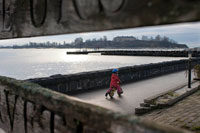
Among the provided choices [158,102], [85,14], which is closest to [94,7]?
[85,14]

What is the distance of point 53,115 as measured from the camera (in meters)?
1.33

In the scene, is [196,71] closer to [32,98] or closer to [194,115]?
[194,115]

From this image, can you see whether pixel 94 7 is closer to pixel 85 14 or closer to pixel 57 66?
pixel 85 14

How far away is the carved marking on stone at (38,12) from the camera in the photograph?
1353 mm

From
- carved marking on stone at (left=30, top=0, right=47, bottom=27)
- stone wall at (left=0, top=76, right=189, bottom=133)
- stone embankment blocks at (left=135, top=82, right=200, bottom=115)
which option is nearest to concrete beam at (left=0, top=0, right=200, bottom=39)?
→ carved marking on stone at (left=30, top=0, right=47, bottom=27)

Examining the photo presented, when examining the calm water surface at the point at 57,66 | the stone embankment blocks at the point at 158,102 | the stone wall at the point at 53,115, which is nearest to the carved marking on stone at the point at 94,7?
the stone wall at the point at 53,115

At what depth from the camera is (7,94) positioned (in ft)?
5.73

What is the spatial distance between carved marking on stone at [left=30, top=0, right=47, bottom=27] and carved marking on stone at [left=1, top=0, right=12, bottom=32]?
0.37 m

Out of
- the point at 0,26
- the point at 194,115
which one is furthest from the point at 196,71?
the point at 0,26

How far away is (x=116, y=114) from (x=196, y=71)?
1400cm

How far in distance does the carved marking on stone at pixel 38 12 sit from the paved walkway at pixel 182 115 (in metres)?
4.70

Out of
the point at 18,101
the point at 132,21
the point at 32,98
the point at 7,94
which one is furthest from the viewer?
the point at 7,94

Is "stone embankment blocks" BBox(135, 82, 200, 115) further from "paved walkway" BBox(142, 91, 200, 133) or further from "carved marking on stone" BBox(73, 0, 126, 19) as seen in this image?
"carved marking on stone" BBox(73, 0, 126, 19)

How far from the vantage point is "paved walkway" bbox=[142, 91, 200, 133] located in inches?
217
